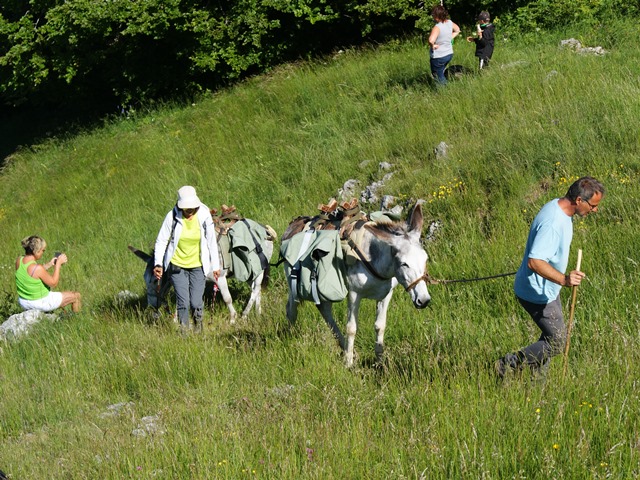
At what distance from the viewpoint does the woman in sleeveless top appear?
1454 cm

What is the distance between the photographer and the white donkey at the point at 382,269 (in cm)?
699

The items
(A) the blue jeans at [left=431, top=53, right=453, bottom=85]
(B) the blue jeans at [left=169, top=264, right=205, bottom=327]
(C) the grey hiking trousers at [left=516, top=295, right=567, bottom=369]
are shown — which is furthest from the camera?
(A) the blue jeans at [left=431, top=53, right=453, bottom=85]

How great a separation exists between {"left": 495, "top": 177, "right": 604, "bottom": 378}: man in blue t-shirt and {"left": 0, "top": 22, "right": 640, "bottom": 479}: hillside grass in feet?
0.75

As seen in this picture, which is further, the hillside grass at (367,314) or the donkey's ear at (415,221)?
the donkey's ear at (415,221)

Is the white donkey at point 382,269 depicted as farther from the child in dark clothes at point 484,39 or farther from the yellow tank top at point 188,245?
the child in dark clothes at point 484,39

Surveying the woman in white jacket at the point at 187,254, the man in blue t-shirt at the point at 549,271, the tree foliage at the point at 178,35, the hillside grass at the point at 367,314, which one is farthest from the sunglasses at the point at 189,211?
the tree foliage at the point at 178,35

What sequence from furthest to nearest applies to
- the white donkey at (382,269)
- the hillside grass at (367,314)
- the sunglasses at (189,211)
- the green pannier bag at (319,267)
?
the sunglasses at (189,211), the green pannier bag at (319,267), the white donkey at (382,269), the hillside grass at (367,314)

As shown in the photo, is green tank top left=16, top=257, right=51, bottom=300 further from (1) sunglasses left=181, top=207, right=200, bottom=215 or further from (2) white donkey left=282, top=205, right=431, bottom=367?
(2) white donkey left=282, top=205, right=431, bottom=367

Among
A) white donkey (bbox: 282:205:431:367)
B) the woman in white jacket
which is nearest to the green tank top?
the woman in white jacket

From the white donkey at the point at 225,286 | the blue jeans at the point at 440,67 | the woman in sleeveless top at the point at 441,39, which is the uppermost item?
the woman in sleeveless top at the point at 441,39

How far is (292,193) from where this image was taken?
1425 centimetres

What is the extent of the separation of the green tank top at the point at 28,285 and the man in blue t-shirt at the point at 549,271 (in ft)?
22.2

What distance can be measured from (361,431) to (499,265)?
3901 mm

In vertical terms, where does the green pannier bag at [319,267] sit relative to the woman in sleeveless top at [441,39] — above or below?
below
